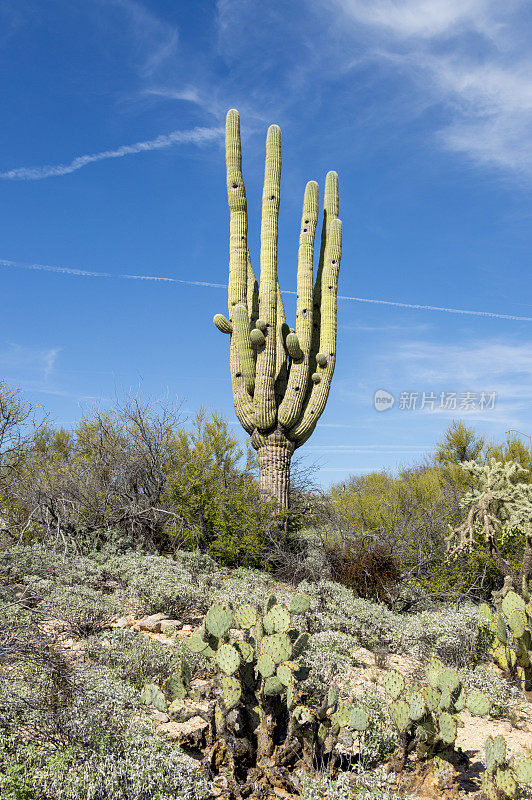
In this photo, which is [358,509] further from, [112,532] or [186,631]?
[186,631]

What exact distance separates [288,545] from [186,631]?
3.92 meters

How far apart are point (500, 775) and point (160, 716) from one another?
7.72ft

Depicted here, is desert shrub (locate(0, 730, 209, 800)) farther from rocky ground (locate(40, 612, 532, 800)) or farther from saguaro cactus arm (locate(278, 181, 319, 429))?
saguaro cactus arm (locate(278, 181, 319, 429))

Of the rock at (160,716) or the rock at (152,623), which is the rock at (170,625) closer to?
the rock at (152,623)

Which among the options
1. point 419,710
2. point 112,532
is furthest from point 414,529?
point 419,710

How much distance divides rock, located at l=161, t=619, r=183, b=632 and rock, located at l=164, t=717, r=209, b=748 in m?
1.94

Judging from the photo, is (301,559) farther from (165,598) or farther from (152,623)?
(152,623)

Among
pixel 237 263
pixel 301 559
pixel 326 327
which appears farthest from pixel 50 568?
pixel 326 327

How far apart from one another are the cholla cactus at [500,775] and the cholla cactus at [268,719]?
72 centimetres

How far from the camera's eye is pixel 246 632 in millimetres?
4289

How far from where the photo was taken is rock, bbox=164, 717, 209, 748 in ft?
13.1

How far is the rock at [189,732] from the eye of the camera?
3.99 metres

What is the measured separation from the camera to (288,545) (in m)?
10.3

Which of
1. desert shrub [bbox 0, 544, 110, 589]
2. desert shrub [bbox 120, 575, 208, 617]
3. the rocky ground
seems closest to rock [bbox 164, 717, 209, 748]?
the rocky ground
